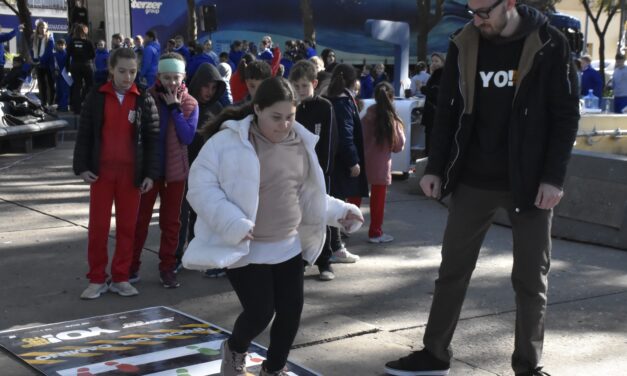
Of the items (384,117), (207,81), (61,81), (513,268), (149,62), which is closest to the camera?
(513,268)

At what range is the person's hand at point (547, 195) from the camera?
428 centimetres

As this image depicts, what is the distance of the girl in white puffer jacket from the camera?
4.03 m

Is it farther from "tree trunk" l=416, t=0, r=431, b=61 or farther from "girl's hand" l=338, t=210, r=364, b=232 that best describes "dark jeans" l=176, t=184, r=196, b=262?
"tree trunk" l=416, t=0, r=431, b=61

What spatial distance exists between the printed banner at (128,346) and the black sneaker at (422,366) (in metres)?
0.49

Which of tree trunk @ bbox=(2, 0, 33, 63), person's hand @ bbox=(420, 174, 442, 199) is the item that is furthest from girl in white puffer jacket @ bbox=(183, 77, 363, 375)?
tree trunk @ bbox=(2, 0, 33, 63)

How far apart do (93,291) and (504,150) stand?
124 inches

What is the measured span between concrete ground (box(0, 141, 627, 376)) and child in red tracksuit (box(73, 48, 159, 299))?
31cm

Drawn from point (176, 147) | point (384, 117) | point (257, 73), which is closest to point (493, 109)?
point (257, 73)

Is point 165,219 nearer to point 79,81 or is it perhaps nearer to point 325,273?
point 325,273

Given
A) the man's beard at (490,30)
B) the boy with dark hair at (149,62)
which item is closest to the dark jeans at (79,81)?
the boy with dark hair at (149,62)

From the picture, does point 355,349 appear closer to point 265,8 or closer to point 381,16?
point 265,8

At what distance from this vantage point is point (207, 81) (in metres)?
6.78

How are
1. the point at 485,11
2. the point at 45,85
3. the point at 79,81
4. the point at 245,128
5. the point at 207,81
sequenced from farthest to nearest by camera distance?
1. the point at 45,85
2. the point at 79,81
3. the point at 207,81
4. the point at 485,11
5. the point at 245,128

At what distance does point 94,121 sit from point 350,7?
28379 millimetres
